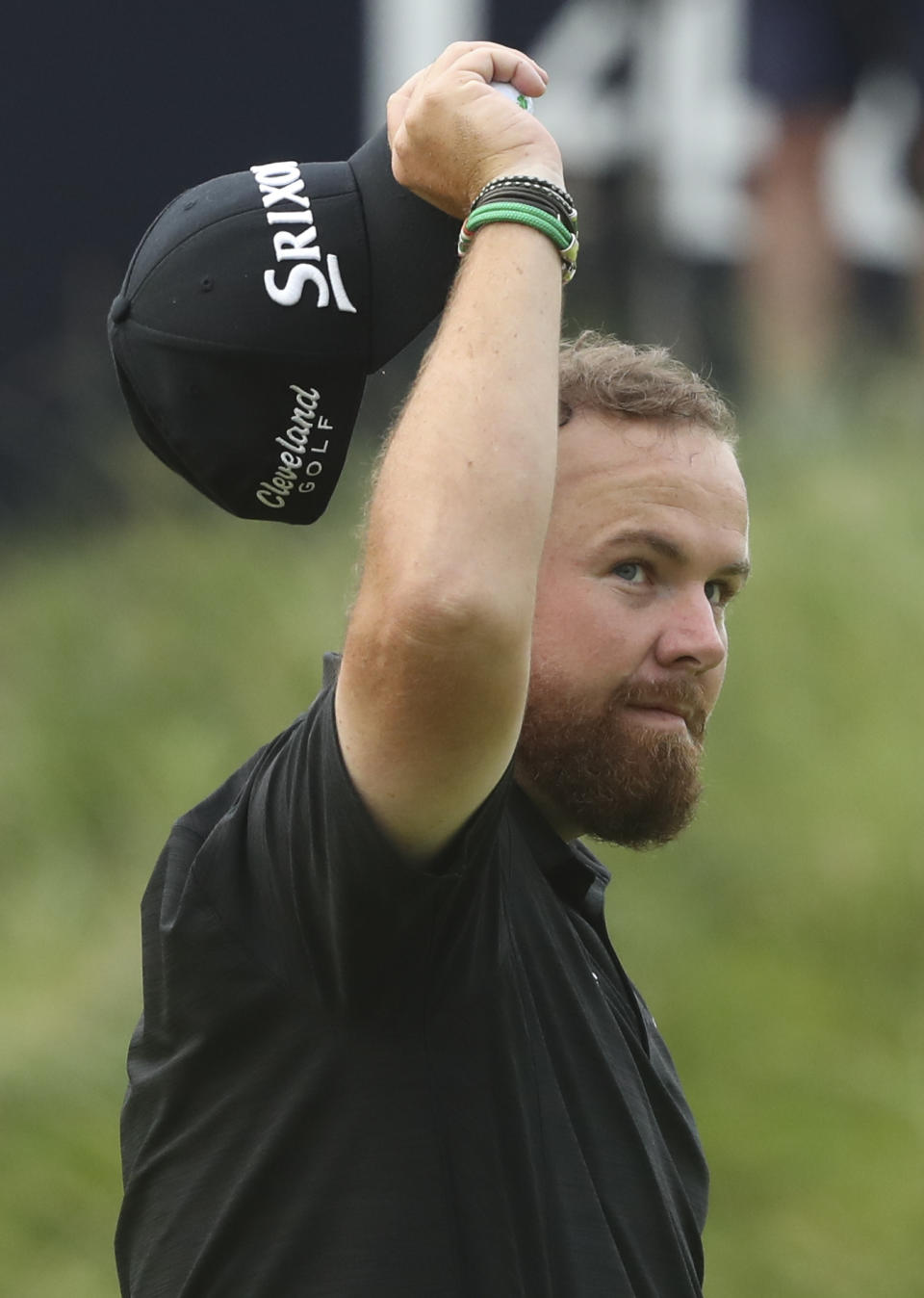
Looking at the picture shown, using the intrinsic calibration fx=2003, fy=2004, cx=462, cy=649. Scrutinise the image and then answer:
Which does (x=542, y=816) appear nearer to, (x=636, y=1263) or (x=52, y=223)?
(x=636, y=1263)

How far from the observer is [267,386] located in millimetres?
2092

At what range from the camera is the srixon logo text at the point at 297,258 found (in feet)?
6.81

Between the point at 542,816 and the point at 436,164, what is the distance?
715 mm

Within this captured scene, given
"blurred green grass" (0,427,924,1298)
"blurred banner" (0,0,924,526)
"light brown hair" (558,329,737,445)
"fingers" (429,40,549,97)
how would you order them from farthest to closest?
"blurred banner" (0,0,924,526)
"blurred green grass" (0,427,924,1298)
"light brown hair" (558,329,737,445)
"fingers" (429,40,549,97)

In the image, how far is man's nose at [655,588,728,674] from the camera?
2191 mm

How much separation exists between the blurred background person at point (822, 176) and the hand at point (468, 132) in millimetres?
5213

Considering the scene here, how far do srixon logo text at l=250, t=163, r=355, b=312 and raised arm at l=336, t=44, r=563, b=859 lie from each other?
0.28 metres

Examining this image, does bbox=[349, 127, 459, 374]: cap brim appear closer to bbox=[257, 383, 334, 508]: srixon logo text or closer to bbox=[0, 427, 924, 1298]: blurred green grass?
bbox=[257, 383, 334, 508]: srixon logo text

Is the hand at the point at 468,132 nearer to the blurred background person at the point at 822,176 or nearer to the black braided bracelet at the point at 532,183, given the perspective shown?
the black braided bracelet at the point at 532,183

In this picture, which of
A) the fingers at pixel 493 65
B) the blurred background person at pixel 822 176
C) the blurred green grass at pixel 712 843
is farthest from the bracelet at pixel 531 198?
the blurred background person at pixel 822 176

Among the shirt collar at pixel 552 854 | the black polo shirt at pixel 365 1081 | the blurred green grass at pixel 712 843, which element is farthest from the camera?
the blurred green grass at pixel 712 843

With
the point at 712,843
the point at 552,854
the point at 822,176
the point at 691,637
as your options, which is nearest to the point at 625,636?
the point at 691,637

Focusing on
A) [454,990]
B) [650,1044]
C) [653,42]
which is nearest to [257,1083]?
[454,990]

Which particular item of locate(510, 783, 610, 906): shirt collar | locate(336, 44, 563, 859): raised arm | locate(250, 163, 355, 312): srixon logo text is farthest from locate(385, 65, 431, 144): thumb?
locate(510, 783, 610, 906): shirt collar
